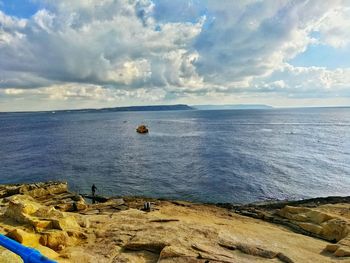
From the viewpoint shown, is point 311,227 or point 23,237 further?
point 311,227

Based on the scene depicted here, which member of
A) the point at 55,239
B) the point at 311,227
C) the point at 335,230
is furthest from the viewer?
the point at 311,227

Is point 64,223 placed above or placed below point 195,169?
above

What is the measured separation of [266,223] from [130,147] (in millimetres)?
66518

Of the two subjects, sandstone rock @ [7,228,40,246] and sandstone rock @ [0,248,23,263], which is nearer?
sandstone rock @ [0,248,23,263]

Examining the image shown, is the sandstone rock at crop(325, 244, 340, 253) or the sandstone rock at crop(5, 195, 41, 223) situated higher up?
the sandstone rock at crop(5, 195, 41, 223)

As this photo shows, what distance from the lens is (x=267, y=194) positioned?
45.5m

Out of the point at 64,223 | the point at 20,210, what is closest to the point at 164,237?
the point at 64,223

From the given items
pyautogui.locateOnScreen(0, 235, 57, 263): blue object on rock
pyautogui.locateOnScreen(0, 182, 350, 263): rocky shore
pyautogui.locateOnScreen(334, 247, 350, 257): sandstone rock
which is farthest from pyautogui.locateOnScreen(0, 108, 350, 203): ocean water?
pyautogui.locateOnScreen(0, 235, 57, 263): blue object on rock

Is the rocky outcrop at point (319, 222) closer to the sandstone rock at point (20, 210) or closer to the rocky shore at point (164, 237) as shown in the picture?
the rocky shore at point (164, 237)

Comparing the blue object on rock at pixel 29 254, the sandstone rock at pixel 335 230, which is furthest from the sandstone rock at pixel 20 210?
the sandstone rock at pixel 335 230

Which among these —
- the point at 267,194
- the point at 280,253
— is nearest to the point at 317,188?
the point at 267,194

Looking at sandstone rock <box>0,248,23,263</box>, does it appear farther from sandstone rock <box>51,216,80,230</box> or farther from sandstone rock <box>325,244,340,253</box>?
sandstone rock <box>325,244,340,253</box>

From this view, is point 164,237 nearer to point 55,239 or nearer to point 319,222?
point 55,239

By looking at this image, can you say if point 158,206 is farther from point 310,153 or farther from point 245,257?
point 310,153
